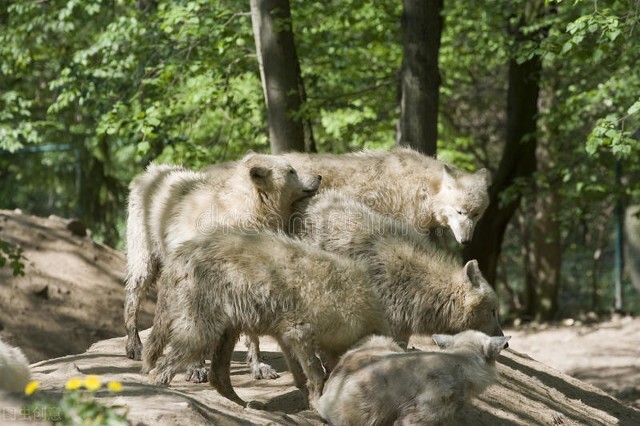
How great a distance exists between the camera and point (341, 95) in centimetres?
1238

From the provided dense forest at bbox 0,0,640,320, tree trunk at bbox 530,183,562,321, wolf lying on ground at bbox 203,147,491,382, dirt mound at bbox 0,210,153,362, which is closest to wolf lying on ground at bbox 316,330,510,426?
wolf lying on ground at bbox 203,147,491,382

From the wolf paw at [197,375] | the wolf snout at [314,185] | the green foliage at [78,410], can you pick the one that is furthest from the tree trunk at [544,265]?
the green foliage at [78,410]

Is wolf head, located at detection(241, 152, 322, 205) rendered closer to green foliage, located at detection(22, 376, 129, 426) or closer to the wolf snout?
the wolf snout

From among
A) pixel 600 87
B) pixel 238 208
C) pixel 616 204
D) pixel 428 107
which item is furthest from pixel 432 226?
pixel 616 204

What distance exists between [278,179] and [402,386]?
278 centimetres

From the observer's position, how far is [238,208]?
309 inches

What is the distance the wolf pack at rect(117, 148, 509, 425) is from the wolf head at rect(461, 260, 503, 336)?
0.01 metres

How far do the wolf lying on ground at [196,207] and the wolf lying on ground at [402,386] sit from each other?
2000 millimetres

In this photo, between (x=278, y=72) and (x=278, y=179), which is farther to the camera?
(x=278, y=72)

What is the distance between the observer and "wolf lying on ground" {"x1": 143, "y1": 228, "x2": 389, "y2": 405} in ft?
20.7

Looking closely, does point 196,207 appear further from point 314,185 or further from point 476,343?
point 476,343

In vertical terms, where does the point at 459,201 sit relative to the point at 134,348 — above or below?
above

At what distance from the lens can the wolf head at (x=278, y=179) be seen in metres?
7.84

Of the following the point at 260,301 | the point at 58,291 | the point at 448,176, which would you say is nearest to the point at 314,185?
the point at 448,176
